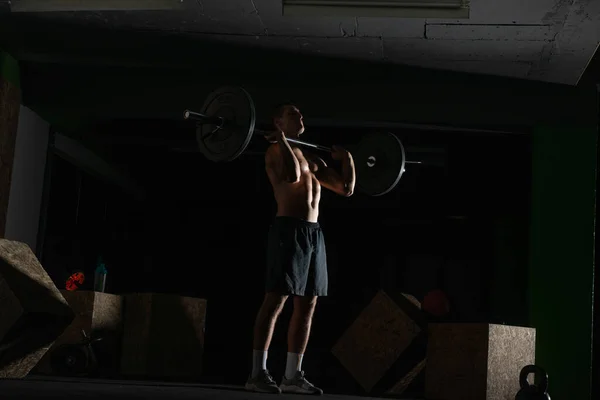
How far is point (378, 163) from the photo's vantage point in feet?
15.4

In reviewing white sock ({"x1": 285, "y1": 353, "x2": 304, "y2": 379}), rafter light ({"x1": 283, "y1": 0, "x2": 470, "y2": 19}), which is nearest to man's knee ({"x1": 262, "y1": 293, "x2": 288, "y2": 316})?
white sock ({"x1": 285, "y1": 353, "x2": 304, "y2": 379})

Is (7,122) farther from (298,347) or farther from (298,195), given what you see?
(298,347)

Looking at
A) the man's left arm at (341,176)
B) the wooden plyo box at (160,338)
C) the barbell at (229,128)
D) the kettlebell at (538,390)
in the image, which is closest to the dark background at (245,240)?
the wooden plyo box at (160,338)

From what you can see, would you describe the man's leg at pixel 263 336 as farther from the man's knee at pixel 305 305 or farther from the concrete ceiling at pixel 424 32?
the concrete ceiling at pixel 424 32

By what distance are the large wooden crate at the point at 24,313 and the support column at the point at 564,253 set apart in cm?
308

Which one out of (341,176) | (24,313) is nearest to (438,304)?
(341,176)

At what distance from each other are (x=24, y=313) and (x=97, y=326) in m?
1.64

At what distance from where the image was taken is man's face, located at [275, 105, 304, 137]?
4.29 meters

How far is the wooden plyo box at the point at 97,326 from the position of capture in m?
5.60

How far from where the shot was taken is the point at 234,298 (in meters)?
8.70

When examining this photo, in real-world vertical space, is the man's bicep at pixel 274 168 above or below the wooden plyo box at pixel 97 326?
above

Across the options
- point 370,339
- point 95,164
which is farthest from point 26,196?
point 370,339

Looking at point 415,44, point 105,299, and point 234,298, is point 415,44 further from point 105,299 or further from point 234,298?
point 234,298

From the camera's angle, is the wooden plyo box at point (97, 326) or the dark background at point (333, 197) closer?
the dark background at point (333, 197)
